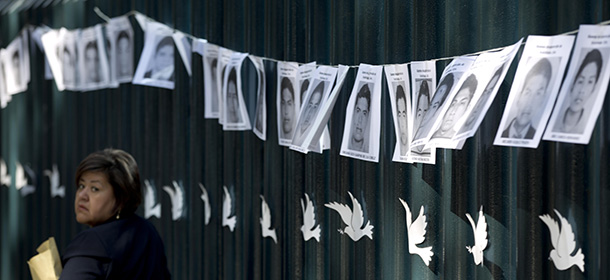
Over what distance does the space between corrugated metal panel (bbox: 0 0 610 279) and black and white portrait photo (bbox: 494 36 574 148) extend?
0.54ft

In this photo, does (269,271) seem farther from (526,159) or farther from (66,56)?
(66,56)

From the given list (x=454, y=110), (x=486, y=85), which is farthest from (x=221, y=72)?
(x=486, y=85)

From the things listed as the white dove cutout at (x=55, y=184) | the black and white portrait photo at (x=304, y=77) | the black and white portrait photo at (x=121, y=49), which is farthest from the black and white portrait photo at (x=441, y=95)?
the white dove cutout at (x=55, y=184)

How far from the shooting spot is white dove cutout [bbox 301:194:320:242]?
4082mm

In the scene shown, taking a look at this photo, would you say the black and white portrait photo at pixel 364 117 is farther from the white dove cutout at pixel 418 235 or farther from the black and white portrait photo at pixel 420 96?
the white dove cutout at pixel 418 235

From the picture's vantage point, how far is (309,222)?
4105 millimetres

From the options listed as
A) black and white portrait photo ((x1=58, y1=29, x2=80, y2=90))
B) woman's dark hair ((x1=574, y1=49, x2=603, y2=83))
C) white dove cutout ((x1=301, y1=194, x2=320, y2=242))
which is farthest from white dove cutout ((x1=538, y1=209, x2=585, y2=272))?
black and white portrait photo ((x1=58, y1=29, x2=80, y2=90))

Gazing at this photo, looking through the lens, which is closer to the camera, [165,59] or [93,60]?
[165,59]

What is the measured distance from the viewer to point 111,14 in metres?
5.54

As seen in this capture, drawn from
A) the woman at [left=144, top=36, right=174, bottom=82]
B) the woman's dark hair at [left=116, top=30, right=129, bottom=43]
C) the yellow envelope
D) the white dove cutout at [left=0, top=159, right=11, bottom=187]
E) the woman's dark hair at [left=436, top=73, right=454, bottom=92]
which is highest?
the woman's dark hair at [left=116, top=30, right=129, bottom=43]

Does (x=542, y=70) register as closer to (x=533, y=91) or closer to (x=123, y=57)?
(x=533, y=91)

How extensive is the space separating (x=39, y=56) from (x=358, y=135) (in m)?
3.22

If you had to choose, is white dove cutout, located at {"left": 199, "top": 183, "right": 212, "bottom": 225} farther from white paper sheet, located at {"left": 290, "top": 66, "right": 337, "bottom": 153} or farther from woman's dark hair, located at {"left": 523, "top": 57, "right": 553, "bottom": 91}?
woman's dark hair, located at {"left": 523, "top": 57, "right": 553, "bottom": 91}

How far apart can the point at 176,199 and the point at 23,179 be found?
1814mm
